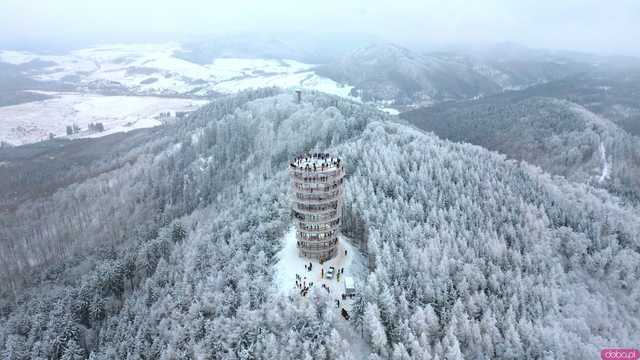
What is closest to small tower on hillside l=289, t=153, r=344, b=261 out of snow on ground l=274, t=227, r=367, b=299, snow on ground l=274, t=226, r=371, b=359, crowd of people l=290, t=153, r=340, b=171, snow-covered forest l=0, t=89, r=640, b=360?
crowd of people l=290, t=153, r=340, b=171

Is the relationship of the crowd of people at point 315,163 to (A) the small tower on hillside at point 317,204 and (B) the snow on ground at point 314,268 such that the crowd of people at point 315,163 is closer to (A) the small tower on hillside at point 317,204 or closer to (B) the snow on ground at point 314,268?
(A) the small tower on hillside at point 317,204

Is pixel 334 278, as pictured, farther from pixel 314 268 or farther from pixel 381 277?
pixel 381 277

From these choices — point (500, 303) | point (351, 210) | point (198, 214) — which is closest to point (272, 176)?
point (198, 214)

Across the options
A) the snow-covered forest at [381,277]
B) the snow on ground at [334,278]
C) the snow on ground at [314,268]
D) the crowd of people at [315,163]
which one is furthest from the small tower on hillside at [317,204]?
the snow-covered forest at [381,277]

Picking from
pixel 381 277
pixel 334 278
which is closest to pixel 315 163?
pixel 334 278

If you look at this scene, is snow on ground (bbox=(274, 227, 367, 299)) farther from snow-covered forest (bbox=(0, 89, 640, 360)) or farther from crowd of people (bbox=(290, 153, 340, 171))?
crowd of people (bbox=(290, 153, 340, 171))
